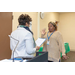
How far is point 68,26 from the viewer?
342 inches

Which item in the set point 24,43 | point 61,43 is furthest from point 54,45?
point 24,43

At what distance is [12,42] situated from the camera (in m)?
1.48

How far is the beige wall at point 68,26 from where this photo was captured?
8.55 meters

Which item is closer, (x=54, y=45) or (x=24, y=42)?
(x=24, y=42)

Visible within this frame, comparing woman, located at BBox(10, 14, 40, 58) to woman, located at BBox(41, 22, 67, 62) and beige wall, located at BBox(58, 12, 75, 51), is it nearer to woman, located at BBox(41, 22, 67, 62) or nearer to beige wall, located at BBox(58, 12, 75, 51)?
woman, located at BBox(41, 22, 67, 62)

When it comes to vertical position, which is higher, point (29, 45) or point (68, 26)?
point (68, 26)

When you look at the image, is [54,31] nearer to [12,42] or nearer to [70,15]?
[12,42]

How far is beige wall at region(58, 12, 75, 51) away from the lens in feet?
28.1

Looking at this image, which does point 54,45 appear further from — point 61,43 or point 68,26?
point 68,26

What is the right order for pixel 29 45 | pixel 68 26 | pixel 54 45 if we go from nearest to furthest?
1. pixel 29 45
2. pixel 54 45
3. pixel 68 26
